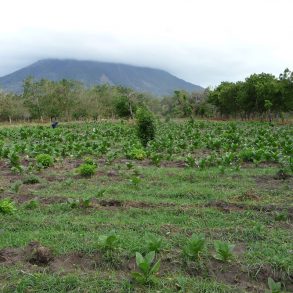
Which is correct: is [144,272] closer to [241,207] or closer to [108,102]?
[241,207]

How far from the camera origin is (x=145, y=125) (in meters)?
19.5

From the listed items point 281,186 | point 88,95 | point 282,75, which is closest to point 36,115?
point 88,95

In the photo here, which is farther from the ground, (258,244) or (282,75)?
(282,75)

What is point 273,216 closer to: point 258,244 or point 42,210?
point 258,244

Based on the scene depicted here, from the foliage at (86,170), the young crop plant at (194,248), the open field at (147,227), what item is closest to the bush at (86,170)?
the foliage at (86,170)

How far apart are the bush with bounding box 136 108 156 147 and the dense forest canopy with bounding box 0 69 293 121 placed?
101 feet

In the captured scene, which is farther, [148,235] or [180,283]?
[148,235]

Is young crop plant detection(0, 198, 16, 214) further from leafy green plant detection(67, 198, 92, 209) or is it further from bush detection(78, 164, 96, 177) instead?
bush detection(78, 164, 96, 177)

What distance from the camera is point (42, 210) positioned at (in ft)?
25.9

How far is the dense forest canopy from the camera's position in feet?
170

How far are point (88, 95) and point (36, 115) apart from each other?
8822 millimetres

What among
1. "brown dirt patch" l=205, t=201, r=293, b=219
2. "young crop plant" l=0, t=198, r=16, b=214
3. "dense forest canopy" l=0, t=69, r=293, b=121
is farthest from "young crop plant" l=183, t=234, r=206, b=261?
"dense forest canopy" l=0, t=69, r=293, b=121

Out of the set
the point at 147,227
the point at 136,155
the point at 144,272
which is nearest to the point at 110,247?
the point at 144,272

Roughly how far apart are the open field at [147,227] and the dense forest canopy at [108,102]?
39.4 m
